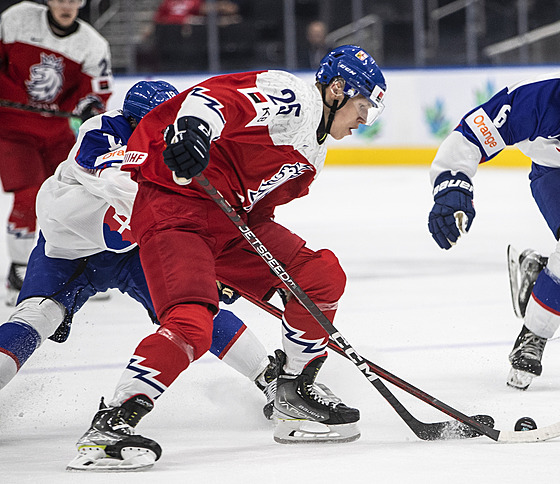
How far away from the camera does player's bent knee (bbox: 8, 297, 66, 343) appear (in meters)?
2.46

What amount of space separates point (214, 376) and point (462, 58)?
653cm

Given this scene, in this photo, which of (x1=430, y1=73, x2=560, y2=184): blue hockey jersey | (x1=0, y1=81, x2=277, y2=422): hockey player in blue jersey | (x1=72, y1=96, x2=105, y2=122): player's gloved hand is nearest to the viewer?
(x1=0, y1=81, x2=277, y2=422): hockey player in blue jersey

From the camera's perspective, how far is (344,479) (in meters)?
1.93

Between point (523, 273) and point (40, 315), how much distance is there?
1634 millimetres

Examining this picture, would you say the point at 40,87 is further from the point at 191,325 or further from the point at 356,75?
the point at 191,325

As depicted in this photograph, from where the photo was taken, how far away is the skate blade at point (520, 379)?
2.80m

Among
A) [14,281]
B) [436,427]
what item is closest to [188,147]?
[436,427]

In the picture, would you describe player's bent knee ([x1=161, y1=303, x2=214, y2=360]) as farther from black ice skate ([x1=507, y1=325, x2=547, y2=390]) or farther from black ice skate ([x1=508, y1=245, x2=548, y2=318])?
black ice skate ([x1=508, y1=245, x2=548, y2=318])

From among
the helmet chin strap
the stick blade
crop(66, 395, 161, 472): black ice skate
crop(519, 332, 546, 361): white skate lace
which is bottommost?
crop(519, 332, 546, 361): white skate lace

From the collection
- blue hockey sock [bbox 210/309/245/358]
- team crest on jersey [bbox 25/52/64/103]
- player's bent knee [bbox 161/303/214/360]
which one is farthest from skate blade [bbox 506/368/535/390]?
team crest on jersey [bbox 25/52/64/103]

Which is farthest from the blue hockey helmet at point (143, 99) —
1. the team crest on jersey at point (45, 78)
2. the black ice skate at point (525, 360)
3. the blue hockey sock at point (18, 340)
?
the team crest on jersey at point (45, 78)

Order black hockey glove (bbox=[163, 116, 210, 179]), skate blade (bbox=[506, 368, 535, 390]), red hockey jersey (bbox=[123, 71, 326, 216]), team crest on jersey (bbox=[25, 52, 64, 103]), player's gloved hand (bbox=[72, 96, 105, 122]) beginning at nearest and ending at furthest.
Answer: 1. black hockey glove (bbox=[163, 116, 210, 179])
2. red hockey jersey (bbox=[123, 71, 326, 216])
3. skate blade (bbox=[506, 368, 535, 390])
4. player's gloved hand (bbox=[72, 96, 105, 122])
5. team crest on jersey (bbox=[25, 52, 64, 103])

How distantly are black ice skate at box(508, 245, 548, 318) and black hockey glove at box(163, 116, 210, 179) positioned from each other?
Answer: 1.63m

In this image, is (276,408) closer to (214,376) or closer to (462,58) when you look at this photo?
(214,376)
